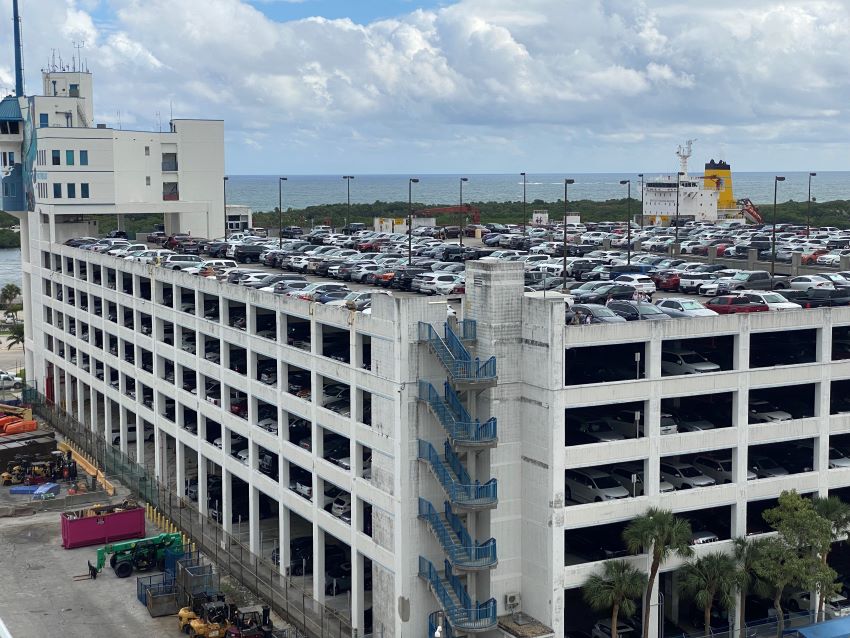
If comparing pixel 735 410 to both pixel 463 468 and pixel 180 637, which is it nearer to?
pixel 463 468

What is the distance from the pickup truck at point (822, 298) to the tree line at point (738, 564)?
1120 centimetres

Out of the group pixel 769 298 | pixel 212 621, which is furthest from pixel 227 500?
pixel 769 298

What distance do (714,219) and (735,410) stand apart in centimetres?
11307

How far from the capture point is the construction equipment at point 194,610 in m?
39.8

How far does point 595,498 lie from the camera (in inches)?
1485

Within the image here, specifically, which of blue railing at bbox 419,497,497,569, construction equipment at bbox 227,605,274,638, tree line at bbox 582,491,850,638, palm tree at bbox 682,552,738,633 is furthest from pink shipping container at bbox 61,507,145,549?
palm tree at bbox 682,552,738,633

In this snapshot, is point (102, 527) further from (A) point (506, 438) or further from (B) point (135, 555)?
(A) point (506, 438)

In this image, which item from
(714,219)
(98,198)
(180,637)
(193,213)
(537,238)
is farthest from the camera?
(714,219)

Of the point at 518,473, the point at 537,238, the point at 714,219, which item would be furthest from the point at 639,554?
the point at 714,219

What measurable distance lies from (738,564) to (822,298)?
1484 centimetres

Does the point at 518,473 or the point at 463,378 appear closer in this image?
the point at 463,378

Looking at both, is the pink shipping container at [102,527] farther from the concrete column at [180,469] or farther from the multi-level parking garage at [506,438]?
the multi-level parking garage at [506,438]

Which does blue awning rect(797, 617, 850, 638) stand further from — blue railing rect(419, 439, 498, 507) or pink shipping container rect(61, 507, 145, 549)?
pink shipping container rect(61, 507, 145, 549)

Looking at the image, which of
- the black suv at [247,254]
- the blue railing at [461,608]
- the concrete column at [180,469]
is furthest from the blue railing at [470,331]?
the black suv at [247,254]
